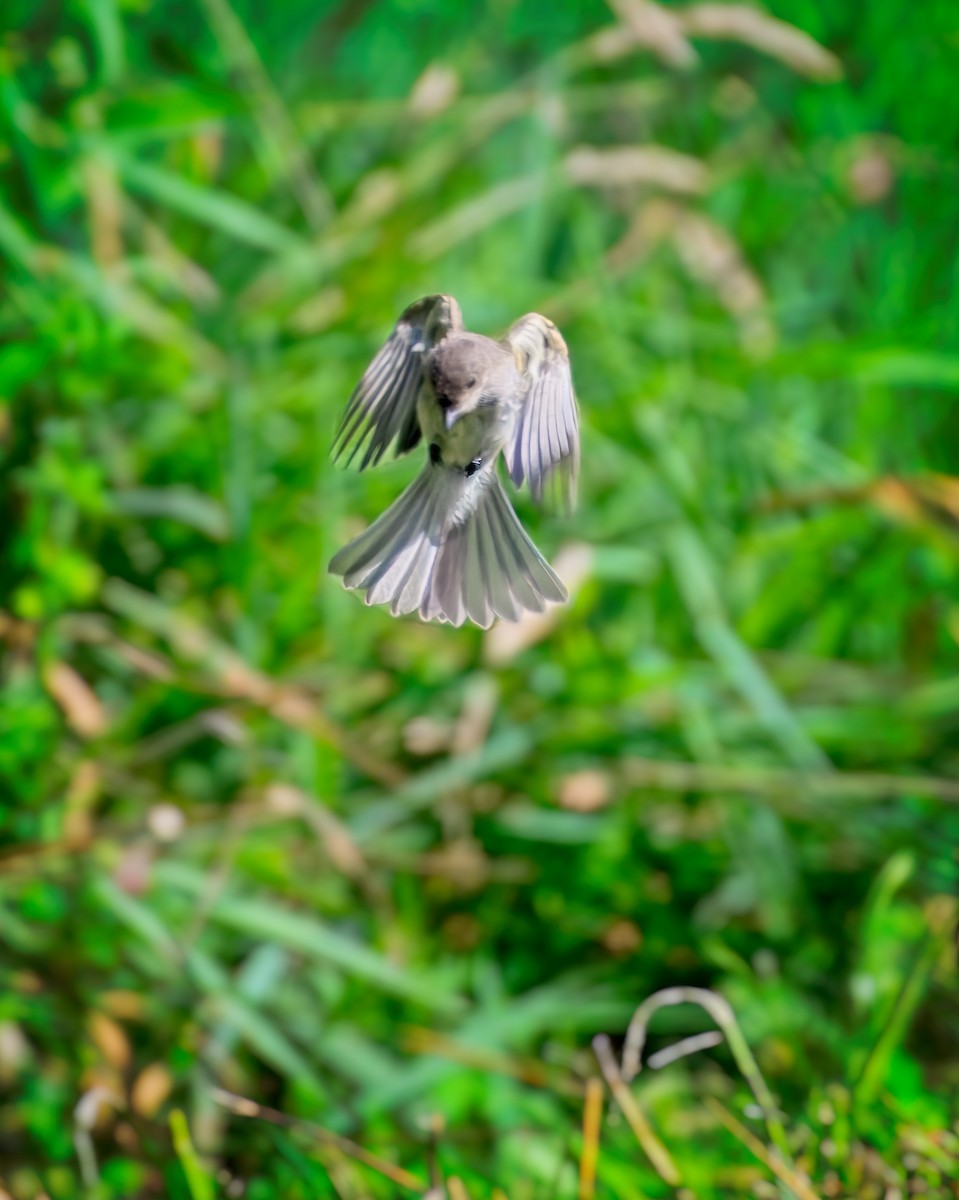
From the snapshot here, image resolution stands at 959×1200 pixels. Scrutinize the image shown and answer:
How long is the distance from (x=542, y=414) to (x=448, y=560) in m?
0.08

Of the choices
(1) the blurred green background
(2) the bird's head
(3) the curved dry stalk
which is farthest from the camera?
(1) the blurred green background

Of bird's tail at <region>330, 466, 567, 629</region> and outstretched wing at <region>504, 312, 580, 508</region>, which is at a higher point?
outstretched wing at <region>504, 312, 580, 508</region>

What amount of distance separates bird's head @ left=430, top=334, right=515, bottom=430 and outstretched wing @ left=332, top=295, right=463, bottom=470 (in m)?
0.07

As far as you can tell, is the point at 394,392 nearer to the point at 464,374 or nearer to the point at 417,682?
the point at 464,374

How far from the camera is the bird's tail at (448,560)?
56 centimetres

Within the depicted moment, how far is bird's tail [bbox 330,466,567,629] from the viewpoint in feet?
1.85

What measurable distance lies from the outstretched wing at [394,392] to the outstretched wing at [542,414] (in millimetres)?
48

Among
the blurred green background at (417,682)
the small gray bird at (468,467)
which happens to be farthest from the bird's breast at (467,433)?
the blurred green background at (417,682)

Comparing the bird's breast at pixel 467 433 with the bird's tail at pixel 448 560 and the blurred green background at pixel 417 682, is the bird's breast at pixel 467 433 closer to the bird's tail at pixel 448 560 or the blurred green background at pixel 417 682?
the bird's tail at pixel 448 560

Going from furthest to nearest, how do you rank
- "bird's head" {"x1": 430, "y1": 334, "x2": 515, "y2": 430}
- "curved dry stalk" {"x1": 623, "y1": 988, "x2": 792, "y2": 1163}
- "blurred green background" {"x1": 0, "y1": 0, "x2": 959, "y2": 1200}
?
"blurred green background" {"x1": 0, "y1": 0, "x2": 959, "y2": 1200} < "curved dry stalk" {"x1": 623, "y1": 988, "x2": 792, "y2": 1163} < "bird's head" {"x1": 430, "y1": 334, "x2": 515, "y2": 430}

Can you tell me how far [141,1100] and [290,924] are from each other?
8.9 inches

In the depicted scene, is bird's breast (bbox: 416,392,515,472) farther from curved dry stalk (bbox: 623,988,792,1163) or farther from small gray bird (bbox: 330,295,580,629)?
curved dry stalk (bbox: 623,988,792,1163)

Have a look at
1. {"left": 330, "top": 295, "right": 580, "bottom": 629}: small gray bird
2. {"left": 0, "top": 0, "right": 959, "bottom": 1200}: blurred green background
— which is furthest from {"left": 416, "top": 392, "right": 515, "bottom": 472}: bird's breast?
{"left": 0, "top": 0, "right": 959, "bottom": 1200}: blurred green background

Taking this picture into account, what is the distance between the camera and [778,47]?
5.32 feet
